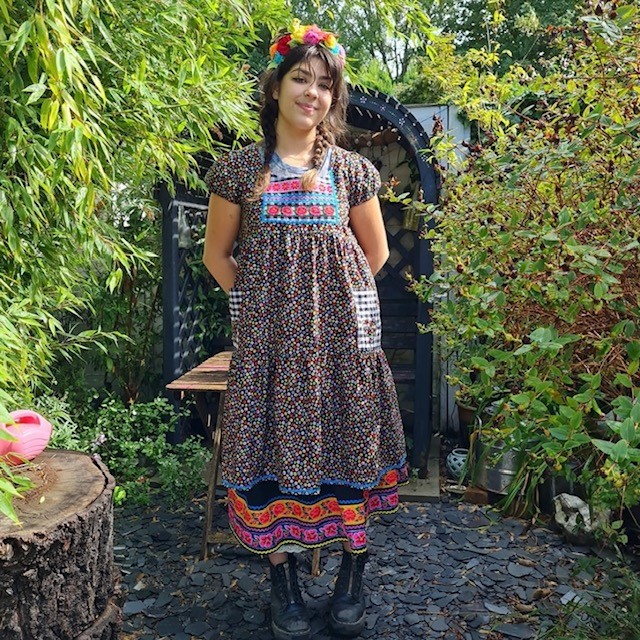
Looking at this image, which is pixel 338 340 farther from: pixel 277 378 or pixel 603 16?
pixel 603 16

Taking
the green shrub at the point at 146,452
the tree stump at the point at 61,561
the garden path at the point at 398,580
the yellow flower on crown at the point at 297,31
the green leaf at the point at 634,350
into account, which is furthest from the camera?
the green shrub at the point at 146,452

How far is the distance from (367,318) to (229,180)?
56cm

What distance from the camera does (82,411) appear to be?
350 centimetres

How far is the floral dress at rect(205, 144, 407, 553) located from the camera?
1823 mm

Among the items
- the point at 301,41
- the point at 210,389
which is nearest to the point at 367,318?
the point at 301,41

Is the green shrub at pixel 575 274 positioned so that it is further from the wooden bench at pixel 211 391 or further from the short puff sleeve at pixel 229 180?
the wooden bench at pixel 211 391

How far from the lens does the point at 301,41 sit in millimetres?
1790

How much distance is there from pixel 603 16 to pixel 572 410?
2.42 feet

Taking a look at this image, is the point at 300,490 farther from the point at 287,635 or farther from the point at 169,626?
the point at 169,626

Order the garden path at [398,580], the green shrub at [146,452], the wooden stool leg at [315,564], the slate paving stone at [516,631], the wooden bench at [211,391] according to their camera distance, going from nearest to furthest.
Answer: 1. the slate paving stone at [516,631]
2. the garden path at [398,580]
3. the wooden stool leg at [315,564]
4. the wooden bench at [211,391]
5. the green shrub at [146,452]

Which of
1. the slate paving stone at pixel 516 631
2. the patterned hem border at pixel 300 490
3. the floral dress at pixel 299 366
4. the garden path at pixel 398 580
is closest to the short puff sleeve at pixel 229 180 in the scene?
the floral dress at pixel 299 366

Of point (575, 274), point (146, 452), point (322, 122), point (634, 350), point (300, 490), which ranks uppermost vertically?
point (322, 122)

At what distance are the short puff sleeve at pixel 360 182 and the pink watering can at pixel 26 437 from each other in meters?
1.12

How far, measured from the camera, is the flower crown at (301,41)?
179 centimetres
